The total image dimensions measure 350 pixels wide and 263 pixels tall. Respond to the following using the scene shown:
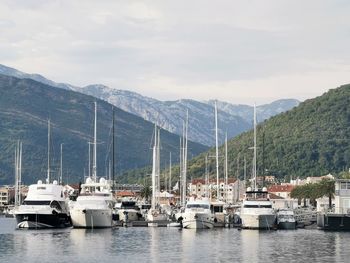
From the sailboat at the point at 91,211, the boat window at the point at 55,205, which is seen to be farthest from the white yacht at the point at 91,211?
the boat window at the point at 55,205

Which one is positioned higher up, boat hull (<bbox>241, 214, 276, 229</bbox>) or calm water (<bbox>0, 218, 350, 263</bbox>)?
boat hull (<bbox>241, 214, 276, 229</bbox>)

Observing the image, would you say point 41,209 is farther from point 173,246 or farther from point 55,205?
point 173,246

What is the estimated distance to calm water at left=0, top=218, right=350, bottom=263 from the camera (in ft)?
259

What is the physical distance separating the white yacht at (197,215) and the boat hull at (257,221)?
16.0 ft

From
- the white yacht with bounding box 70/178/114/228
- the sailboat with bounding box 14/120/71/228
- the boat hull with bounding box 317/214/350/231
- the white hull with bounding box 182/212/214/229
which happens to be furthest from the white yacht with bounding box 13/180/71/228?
the boat hull with bounding box 317/214/350/231

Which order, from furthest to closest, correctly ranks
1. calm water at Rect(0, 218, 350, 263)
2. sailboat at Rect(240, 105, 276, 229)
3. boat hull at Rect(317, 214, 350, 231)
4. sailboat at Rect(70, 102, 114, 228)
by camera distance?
boat hull at Rect(317, 214, 350, 231) → sailboat at Rect(240, 105, 276, 229) → sailboat at Rect(70, 102, 114, 228) → calm water at Rect(0, 218, 350, 263)

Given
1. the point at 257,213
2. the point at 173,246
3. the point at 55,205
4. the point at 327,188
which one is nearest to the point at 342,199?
the point at 257,213

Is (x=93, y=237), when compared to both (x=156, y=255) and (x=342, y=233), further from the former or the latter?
(x=342, y=233)

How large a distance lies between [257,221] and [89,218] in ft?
69.2

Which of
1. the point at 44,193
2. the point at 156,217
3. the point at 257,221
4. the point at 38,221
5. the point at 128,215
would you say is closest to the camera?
the point at 257,221

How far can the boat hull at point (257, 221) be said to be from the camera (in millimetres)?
119494

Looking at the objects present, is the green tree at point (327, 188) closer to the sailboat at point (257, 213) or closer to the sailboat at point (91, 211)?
the sailboat at point (257, 213)

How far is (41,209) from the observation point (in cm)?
12062

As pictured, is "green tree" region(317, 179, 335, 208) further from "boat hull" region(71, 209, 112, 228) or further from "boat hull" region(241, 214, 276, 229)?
"boat hull" region(71, 209, 112, 228)
